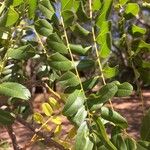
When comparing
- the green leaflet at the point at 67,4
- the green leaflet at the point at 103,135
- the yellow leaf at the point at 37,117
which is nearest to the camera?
the green leaflet at the point at 103,135

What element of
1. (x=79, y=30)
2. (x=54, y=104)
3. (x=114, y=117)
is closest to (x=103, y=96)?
(x=114, y=117)

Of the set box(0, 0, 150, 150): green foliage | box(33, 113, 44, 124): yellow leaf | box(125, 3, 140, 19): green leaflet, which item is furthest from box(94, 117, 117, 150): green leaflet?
box(33, 113, 44, 124): yellow leaf

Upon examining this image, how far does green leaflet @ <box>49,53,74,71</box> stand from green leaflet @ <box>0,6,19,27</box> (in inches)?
3.1

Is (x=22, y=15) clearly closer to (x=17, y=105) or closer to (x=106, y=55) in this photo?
(x=106, y=55)

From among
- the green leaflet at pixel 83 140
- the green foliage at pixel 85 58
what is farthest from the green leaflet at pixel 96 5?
the green leaflet at pixel 83 140

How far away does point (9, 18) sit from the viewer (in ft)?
2.04

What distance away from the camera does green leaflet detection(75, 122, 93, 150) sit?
53 cm

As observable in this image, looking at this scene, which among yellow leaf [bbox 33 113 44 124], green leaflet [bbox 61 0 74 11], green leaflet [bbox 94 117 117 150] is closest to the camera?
green leaflet [bbox 94 117 117 150]

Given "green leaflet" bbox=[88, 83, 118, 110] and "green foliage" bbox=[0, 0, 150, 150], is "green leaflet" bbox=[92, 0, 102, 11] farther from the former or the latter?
"green leaflet" bbox=[88, 83, 118, 110]

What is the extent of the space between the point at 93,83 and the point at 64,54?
2.3 inches

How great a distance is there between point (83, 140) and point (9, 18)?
0.21 m

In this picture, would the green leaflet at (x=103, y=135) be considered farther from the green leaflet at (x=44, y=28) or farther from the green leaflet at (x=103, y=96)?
the green leaflet at (x=44, y=28)

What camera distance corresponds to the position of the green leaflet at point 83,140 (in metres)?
0.53

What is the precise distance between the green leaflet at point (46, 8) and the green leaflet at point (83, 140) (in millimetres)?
184
